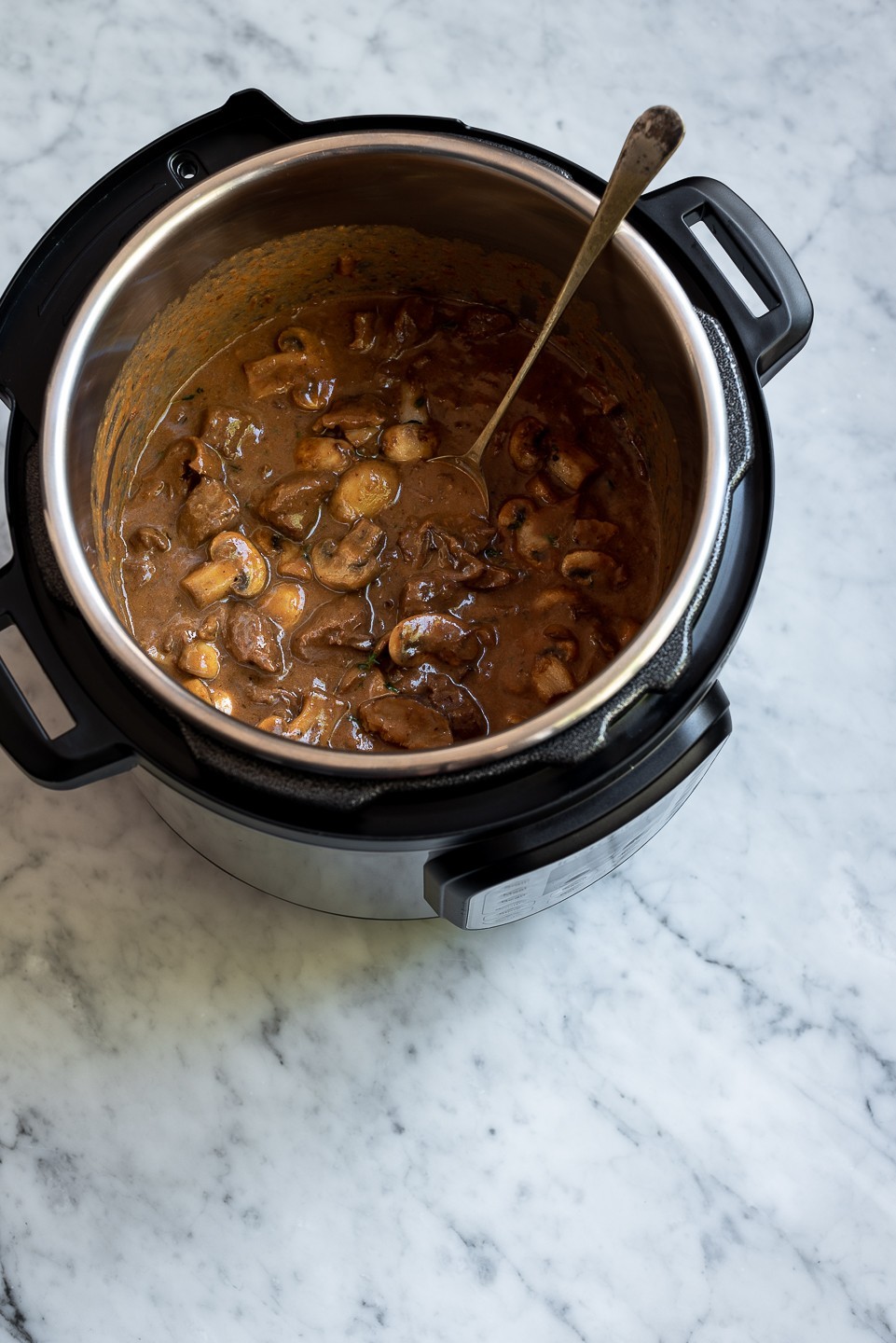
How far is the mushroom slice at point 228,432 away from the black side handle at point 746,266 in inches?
28.0

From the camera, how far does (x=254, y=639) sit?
6.49ft

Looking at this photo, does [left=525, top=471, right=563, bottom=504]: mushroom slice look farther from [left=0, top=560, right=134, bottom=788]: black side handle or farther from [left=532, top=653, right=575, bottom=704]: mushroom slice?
[left=0, top=560, right=134, bottom=788]: black side handle

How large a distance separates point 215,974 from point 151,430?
903 mm

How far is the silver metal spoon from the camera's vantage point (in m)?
1.61

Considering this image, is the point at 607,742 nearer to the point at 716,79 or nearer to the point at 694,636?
the point at 694,636

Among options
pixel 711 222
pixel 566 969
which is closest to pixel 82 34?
pixel 711 222

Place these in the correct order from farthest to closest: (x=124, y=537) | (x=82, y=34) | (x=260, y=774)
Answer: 1. (x=82, y=34)
2. (x=124, y=537)
3. (x=260, y=774)

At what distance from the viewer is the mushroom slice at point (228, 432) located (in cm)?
211

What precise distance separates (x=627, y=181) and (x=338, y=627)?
763mm

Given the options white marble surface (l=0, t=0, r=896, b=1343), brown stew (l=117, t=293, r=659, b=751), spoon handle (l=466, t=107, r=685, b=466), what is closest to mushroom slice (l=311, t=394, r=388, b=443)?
brown stew (l=117, t=293, r=659, b=751)

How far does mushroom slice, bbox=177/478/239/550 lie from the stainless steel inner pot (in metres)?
0.15

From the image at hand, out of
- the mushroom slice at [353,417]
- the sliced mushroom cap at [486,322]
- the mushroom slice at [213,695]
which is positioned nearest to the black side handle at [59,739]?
the mushroom slice at [213,695]

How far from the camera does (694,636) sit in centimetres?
170

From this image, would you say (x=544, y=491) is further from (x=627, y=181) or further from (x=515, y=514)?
(x=627, y=181)
